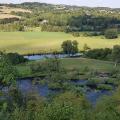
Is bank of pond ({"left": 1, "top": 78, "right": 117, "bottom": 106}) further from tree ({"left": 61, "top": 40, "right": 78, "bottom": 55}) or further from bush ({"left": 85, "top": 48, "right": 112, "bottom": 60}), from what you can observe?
tree ({"left": 61, "top": 40, "right": 78, "bottom": 55})

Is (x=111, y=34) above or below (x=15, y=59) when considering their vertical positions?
below

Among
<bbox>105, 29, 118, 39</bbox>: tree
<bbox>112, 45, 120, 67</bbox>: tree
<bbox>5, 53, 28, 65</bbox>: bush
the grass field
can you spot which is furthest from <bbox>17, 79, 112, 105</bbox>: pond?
<bbox>105, 29, 118, 39</bbox>: tree

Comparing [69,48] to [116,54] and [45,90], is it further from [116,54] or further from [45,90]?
[45,90]

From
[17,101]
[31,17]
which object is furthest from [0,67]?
[31,17]

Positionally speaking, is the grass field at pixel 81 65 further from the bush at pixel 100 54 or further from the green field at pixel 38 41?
the green field at pixel 38 41

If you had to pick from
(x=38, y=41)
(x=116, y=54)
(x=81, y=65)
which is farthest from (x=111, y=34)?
(x=81, y=65)

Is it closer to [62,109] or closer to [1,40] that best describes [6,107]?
[62,109]
